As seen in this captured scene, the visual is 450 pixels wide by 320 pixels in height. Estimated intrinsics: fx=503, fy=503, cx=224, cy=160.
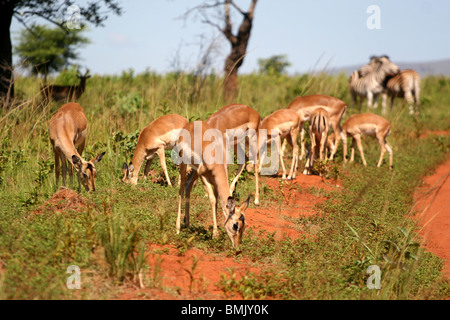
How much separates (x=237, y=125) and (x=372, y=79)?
1108cm

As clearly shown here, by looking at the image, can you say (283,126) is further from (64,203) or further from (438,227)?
(64,203)

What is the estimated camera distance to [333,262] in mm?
5383

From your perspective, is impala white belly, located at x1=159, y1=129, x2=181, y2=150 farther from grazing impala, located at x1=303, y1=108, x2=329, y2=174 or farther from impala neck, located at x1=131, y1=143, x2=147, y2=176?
grazing impala, located at x1=303, y1=108, x2=329, y2=174

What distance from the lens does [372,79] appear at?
17.1m

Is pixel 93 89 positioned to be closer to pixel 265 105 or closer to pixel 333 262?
pixel 265 105

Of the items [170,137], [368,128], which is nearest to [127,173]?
[170,137]

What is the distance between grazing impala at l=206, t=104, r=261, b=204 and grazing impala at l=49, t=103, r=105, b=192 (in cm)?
170

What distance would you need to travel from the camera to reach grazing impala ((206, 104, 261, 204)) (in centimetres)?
706

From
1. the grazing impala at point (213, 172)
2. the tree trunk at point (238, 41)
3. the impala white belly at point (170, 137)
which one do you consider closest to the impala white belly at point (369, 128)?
the impala white belly at point (170, 137)

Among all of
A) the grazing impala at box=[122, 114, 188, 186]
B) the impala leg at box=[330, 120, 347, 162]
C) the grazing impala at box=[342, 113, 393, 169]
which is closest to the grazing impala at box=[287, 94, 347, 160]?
the impala leg at box=[330, 120, 347, 162]

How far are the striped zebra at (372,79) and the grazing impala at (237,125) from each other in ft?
32.2

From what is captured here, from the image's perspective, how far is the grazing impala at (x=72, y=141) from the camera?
6809mm

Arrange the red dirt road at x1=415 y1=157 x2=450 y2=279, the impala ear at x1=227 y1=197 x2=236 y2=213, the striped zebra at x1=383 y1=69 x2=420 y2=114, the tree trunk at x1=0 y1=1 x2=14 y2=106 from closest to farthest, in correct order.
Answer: the impala ear at x1=227 y1=197 x2=236 y2=213 → the red dirt road at x1=415 y1=157 x2=450 y2=279 → the tree trunk at x1=0 y1=1 x2=14 y2=106 → the striped zebra at x1=383 y1=69 x2=420 y2=114
